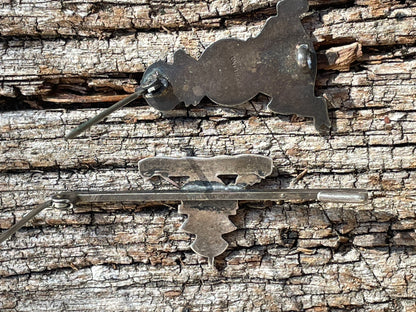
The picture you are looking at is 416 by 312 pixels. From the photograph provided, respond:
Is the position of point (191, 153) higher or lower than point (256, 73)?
lower

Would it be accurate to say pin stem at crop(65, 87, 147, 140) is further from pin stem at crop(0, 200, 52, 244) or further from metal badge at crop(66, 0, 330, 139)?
pin stem at crop(0, 200, 52, 244)

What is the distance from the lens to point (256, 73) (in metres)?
1.50

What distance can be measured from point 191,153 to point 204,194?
138 mm

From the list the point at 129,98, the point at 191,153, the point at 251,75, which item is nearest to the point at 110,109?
the point at 129,98

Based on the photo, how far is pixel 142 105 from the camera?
5.21 feet

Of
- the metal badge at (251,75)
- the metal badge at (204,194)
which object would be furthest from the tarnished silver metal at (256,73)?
the metal badge at (204,194)

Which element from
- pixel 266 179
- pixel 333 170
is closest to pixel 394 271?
pixel 333 170

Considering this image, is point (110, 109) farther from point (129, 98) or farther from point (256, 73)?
point (256, 73)

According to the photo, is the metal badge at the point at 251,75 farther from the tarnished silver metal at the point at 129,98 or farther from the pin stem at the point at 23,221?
the pin stem at the point at 23,221

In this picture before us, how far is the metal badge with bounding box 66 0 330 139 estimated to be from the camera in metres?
1.46

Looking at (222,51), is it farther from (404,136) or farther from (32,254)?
(32,254)

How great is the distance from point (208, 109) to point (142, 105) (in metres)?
0.21

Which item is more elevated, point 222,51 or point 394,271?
point 222,51

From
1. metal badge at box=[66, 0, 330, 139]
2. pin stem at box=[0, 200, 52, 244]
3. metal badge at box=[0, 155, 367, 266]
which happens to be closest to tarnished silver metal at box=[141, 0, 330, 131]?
metal badge at box=[66, 0, 330, 139]
